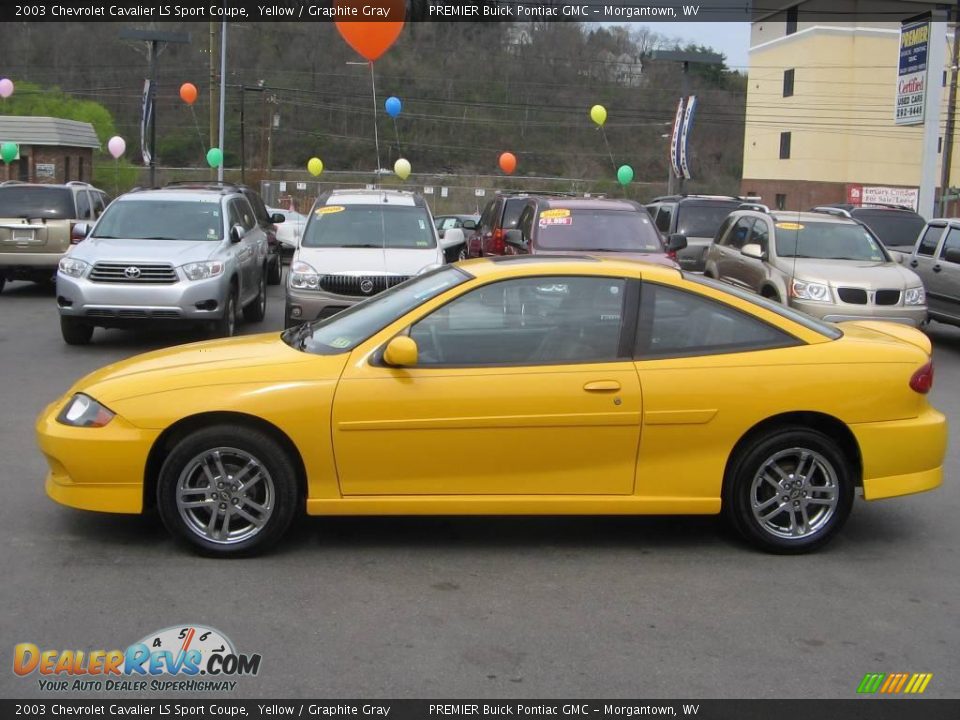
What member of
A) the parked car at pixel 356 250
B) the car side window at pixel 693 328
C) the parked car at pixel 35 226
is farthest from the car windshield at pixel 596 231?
the parked car at pixel 35 226

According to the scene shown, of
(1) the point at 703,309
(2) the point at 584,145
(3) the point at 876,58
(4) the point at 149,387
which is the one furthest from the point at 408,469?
(2) the point at 584,145

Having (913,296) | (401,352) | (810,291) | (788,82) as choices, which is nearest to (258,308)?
(810,291)

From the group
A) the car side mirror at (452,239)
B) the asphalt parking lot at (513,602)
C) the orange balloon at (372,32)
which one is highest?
the orange balloon at (372,32)

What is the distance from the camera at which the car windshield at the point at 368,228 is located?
12914 millimetres

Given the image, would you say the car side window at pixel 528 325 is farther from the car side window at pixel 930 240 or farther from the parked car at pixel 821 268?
the car side window at pixel 930 240

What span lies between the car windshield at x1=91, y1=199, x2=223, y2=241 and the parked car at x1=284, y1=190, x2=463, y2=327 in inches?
52.2

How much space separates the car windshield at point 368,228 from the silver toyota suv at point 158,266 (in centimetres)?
110

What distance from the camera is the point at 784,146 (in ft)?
178

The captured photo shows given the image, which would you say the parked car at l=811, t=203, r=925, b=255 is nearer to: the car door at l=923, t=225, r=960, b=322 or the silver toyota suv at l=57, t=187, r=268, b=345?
the car door at l=923, t=225, r=960, b=322

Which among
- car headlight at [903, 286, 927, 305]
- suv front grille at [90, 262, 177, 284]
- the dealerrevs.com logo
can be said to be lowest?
the dealerrevs.com logo

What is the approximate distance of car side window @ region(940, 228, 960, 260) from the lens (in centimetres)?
1443

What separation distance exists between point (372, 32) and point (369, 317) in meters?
13.2

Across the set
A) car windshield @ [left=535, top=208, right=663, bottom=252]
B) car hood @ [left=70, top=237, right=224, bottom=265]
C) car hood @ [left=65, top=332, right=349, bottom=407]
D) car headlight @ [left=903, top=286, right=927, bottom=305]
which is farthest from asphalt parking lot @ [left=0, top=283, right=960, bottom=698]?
car windshield @ [left=535, top=208, right=663, bottom=252]

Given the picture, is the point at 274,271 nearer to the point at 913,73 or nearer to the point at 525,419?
the point at 913,73
